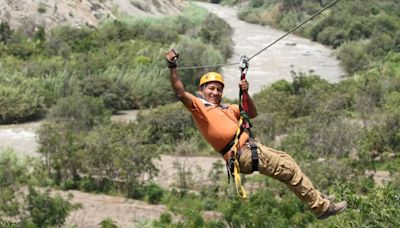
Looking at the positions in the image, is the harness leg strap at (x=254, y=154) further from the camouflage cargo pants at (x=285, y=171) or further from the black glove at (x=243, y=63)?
the black glove at (x=243, y=63)

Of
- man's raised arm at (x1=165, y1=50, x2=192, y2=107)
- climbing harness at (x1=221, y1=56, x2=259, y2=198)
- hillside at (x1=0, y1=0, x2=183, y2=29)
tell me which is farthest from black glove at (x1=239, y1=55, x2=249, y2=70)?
hillside at (x1=0, y1=0, x2=183, y2=29)

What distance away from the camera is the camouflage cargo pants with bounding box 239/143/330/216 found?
642 cm

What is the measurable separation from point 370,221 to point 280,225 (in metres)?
4.65

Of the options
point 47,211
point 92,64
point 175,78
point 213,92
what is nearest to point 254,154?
point 213,92

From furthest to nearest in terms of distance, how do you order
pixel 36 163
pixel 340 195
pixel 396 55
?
pixel 396 55 < pixel 36 163 < pixel 340 195

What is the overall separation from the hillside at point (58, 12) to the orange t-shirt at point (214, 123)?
110 ft

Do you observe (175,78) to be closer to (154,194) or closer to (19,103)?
(154,194)

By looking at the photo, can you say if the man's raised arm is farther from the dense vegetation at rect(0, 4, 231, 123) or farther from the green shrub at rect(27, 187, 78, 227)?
the dense vegetation at rect(0, 4, 231, 123)

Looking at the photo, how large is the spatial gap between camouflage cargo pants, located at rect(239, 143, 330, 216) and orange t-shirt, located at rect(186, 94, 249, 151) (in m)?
0.21

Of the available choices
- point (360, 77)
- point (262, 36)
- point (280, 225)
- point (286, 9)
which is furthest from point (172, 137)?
point (286, 9)

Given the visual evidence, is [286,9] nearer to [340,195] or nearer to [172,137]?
[172,137]

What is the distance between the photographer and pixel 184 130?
21953 millimetres

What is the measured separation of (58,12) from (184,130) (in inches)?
850

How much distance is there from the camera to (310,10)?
58281 millimetres
